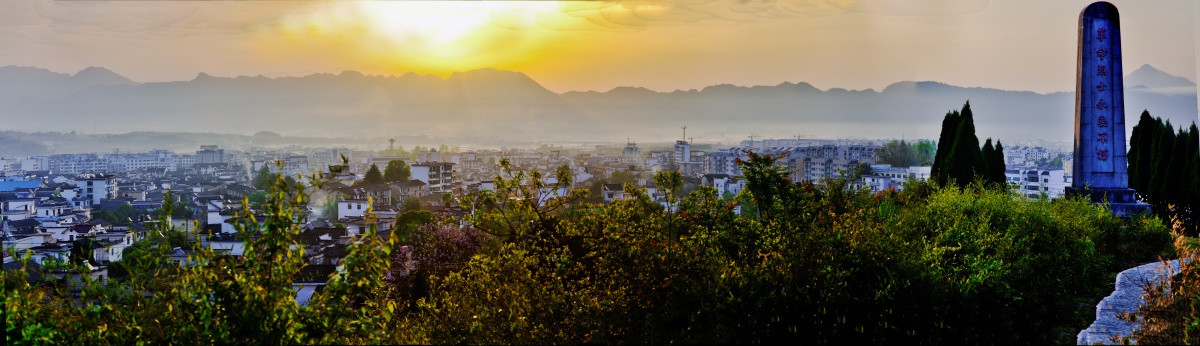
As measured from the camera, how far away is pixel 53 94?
13672 millimetres

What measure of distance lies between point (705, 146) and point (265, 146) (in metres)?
6.77

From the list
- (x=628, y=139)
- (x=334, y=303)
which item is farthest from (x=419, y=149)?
(x=334, y=303)

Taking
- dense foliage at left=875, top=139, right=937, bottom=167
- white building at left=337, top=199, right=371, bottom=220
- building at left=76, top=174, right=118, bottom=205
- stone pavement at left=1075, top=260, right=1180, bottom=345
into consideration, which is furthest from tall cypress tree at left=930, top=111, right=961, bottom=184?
building at left=76, top=174, right=118, bottom=205

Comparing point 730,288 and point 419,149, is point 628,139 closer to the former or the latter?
point 419,149

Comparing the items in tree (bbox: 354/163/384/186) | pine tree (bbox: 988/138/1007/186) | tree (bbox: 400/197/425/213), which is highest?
pine tree (bbox: 988/138/1007/186)

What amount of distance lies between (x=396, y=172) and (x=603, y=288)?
32.8 feet

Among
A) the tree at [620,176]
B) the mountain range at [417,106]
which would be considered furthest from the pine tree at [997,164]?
the tree at [620,176]

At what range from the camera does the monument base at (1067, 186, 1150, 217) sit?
888cm

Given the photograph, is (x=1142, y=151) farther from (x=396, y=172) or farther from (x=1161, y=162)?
(x=396, y=172)

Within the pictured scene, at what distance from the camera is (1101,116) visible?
872cm

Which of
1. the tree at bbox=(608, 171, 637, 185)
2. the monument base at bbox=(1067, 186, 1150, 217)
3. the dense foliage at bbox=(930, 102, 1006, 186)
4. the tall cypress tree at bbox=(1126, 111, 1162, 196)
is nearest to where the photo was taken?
the monument base at bbox=(1067, 186, 1150, 217)

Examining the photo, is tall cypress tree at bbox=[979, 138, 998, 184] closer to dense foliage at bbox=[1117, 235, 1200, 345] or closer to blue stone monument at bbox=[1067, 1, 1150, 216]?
blue stone monument at bbox=[1067, 1, 1150, 216]

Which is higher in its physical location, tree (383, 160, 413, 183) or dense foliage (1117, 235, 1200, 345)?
tree (383, 160, 413, 183)

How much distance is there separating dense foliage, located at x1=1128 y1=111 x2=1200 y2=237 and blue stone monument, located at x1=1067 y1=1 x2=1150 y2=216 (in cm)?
76
